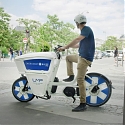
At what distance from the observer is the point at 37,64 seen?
277 cm

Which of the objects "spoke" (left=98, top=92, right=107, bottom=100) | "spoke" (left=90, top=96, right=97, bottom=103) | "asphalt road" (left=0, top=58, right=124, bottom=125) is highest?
"spoke" (left=98, top=92, right=107, bottom=100)

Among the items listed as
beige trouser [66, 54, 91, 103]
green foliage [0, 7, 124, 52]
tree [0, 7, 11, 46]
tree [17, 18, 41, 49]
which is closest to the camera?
beige trouser [66, 54, 91, 103]

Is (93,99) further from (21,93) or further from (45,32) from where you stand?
(45,32)

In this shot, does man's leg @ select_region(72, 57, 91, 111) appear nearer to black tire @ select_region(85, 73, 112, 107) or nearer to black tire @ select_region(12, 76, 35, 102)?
black tire @ select_region(85, 73, 112, 107)

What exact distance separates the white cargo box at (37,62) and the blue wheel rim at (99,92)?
21.3 inches

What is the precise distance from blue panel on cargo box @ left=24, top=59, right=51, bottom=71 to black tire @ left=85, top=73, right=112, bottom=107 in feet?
1.84

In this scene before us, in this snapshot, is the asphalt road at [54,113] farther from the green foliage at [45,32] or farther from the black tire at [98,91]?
the green foliage at [45,32]

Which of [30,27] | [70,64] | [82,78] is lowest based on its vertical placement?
[82,78]

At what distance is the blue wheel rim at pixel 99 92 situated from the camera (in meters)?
2.83

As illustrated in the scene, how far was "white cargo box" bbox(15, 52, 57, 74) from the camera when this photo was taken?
2.71 m

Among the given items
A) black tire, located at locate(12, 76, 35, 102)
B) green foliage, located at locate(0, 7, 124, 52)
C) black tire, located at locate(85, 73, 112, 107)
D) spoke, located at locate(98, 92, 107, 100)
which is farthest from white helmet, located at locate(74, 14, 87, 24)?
black tire, located at locate(12, 76, 35, 102)

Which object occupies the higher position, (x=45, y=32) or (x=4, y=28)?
(x=4, y=28)

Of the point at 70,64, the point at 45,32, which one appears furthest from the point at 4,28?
the point at 70,64

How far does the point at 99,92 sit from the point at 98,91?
2 cm
